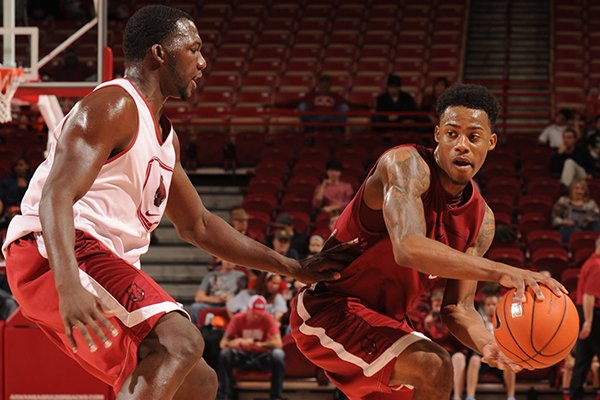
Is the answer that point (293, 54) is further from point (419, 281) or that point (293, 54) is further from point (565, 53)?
point (419, 281)

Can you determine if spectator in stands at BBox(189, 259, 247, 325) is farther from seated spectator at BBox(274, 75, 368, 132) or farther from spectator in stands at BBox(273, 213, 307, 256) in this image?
seated spectator at BBox(274, 75, 368, 132)

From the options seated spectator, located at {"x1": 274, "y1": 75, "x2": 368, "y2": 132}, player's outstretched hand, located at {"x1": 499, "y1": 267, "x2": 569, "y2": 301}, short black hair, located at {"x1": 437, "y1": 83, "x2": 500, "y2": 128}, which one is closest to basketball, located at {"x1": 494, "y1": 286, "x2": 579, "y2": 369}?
player's outstretched hand, located at {"x1": 499, "y1": 267, "x2": 569, "y2": 301}

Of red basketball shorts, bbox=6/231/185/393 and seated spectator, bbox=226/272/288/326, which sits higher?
red basketball shorts, bbox=6/231/185/393

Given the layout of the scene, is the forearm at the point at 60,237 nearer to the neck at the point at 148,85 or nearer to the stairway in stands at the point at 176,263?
the neck at the point at 148,85

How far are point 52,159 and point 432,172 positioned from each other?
1496 mm

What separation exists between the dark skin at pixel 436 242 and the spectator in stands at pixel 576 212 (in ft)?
21.9

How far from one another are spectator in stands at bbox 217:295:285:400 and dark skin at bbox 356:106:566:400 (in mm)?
4427

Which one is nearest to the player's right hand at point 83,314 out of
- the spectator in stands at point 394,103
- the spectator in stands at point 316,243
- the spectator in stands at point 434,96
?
the spectator in stands at point 316,243

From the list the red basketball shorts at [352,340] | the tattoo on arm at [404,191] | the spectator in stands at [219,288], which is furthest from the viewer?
the spectator in stands at [219,288]

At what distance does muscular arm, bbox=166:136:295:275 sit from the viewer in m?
4.10

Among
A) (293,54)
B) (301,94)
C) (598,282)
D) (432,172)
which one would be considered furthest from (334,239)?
(293,54)

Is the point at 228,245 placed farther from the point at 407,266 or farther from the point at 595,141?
the point at 595,141

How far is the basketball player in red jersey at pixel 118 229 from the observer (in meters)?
3.08

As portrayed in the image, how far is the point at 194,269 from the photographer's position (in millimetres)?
11141
